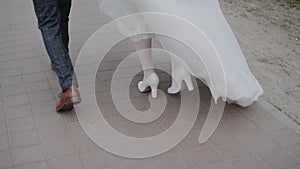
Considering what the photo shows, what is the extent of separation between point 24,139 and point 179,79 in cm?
129

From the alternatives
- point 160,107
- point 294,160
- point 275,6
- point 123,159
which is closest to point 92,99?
point 160,107

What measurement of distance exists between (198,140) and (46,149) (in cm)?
107

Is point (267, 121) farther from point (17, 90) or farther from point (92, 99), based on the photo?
point (17, 90)

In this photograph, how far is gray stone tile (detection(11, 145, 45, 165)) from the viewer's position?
2.75 meters

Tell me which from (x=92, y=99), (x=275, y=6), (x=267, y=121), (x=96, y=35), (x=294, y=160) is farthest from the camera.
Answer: (x=275, y=6)

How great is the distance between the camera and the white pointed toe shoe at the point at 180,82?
10.9 ft

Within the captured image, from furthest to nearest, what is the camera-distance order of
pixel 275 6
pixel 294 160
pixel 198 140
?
pixel 275 6 < pixel 198 140 < pixel 294 160

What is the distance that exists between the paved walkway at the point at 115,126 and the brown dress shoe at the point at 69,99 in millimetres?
75

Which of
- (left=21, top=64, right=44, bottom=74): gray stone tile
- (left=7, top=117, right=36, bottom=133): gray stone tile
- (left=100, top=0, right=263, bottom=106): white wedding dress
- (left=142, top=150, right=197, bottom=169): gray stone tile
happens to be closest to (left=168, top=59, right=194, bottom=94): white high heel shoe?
(left=100, top=0, right=263, bottom=106): white wedding dress

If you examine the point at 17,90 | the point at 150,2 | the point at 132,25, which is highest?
the point at 150,2

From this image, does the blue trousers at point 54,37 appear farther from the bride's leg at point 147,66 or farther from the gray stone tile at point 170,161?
the gray stone tile at point 170,161

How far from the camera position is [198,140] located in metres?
2.98

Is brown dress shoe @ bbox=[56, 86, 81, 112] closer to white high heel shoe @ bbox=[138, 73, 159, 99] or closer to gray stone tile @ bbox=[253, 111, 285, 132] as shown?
white high heel shoe @ bbox=[138, 73, 159, 99]

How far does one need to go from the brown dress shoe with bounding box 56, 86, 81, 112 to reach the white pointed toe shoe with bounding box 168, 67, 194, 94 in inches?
31.9
